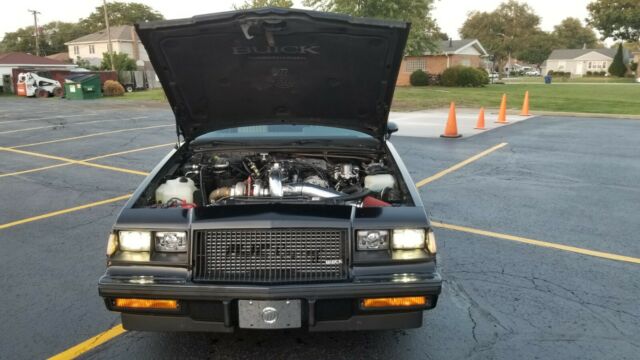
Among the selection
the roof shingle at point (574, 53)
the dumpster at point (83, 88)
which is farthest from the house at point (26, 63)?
the roof shingle at point (574, 53)

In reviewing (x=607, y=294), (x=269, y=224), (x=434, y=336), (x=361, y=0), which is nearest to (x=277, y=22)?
(x=269, y=224)

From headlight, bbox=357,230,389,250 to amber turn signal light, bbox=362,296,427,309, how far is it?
27 centimetres

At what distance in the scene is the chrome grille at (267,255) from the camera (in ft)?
8.54

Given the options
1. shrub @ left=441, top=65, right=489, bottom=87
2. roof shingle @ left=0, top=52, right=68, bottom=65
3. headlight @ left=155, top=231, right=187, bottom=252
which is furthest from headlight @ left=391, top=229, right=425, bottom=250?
roof shingle @ left=0, top=52, right=68, bottom=65

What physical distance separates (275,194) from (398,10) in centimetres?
3052

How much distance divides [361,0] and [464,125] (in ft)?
61.2

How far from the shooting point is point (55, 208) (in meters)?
6.33

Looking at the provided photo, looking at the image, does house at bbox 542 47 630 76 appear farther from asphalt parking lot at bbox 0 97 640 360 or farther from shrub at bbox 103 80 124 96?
asphalt parking lot at bbox 0 97 640 360

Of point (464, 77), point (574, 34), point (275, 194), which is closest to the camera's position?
point (275, 194)

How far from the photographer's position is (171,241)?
8.84 feet

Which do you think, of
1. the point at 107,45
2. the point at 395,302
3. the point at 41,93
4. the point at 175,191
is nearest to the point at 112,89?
the point at 41,93

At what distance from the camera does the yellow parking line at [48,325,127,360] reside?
A: 9.83 feet

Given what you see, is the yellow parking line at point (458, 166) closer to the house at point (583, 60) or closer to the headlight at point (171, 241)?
the headlight at point (171, 241)

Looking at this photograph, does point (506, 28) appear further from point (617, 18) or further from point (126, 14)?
point (126, 14)
